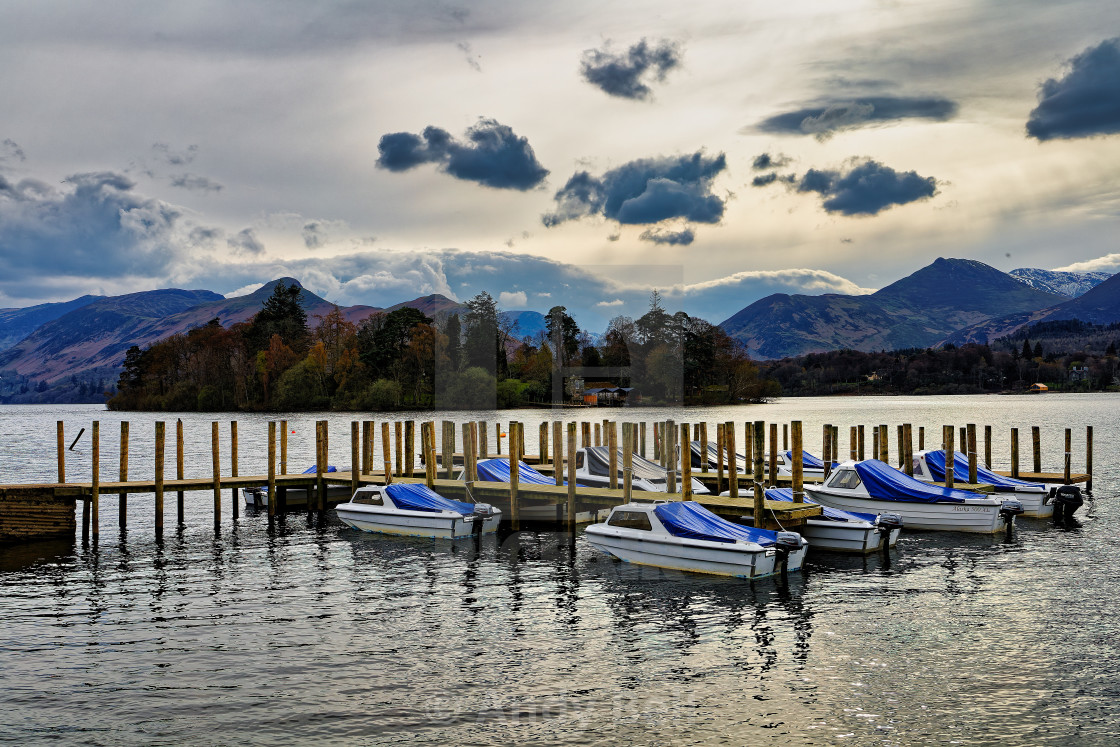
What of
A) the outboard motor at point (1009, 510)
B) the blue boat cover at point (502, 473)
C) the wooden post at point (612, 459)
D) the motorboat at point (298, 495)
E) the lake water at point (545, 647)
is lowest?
the lake water at point (545, 647)

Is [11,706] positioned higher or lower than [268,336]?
lower

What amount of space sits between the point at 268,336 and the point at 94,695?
5235 inches

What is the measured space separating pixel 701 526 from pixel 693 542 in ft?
1.82

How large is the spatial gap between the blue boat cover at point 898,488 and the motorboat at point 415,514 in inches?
505

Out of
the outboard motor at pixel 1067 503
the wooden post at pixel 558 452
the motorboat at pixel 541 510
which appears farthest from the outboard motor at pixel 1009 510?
the wooden post at pixel 558 452

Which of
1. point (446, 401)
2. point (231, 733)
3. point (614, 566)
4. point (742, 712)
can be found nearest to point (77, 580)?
point (231, 733)

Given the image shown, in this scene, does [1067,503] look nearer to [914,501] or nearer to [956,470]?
[956,470]

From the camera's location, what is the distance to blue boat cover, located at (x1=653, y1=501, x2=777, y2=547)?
21.3 metres

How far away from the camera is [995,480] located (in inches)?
1268

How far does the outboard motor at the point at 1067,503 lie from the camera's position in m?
30.5

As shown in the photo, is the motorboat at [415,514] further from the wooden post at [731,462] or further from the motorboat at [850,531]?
the motorboat at [850,531]

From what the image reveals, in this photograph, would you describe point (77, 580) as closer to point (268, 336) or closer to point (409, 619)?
point (409, 619)

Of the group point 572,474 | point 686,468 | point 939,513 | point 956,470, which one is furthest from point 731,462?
point 956,470

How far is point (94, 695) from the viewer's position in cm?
1415
